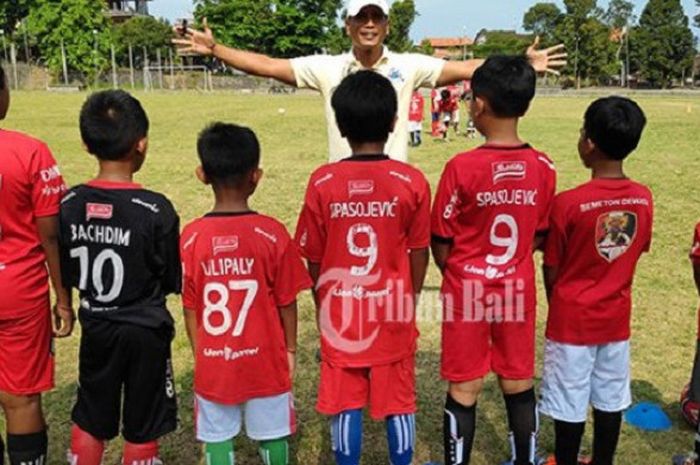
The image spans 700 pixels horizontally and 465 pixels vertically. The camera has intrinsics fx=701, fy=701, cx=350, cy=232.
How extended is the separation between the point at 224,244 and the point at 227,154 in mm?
352

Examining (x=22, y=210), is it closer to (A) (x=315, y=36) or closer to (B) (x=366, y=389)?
(B) (x=366, y=389)

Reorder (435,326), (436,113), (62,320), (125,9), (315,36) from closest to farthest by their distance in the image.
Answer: (62,320)
(435,326)
(436,113)
(315,36)
(125,9)

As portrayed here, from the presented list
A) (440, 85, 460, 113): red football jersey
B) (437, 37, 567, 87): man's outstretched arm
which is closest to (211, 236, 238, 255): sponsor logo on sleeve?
(437, 37, 567, 87): man's outstretched arm

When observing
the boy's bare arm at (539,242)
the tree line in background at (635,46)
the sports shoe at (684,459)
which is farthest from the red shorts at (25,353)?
the tree line in background at (635,46)

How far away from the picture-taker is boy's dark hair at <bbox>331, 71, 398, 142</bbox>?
2762mm

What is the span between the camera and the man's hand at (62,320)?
3.04 metres

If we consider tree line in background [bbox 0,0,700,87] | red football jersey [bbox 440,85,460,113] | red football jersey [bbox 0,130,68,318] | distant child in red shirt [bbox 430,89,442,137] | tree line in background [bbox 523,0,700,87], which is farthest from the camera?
tree line in background [bbox 523,0,700,87]

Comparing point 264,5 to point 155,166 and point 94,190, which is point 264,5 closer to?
point 155,166

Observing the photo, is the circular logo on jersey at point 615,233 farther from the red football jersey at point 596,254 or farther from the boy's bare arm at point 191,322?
the boy's bare arm at point 191,322

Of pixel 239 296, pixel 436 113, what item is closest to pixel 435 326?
pixel 239 296

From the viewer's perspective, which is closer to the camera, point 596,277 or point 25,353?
point 25,353

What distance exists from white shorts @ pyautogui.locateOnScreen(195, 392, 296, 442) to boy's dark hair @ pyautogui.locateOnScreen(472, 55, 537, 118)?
1.48 metres

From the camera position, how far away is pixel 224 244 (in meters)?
2.64

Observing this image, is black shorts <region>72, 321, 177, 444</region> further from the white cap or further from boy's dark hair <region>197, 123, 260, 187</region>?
the white cap
